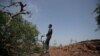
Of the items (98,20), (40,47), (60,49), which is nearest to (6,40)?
(40,47)

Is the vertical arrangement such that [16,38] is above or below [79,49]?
above

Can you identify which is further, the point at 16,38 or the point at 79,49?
the point at 79,49

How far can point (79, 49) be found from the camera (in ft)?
64.8

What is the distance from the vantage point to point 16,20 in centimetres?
1644

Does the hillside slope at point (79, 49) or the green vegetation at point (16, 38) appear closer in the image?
the green vegetation at point (16, 38)

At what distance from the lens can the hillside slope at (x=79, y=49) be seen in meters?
18.6

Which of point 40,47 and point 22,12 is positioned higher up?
point 22,12

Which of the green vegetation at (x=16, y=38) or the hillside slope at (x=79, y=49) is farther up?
the green vegetation at (x=16, y=38)

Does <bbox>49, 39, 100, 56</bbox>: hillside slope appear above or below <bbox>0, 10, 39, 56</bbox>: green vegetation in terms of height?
below


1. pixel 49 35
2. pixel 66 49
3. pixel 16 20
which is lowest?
pixel 66 49

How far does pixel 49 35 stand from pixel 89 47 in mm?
6501

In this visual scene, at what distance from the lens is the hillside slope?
61.1 feet

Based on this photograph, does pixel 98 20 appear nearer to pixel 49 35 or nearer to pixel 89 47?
pixel 89 47

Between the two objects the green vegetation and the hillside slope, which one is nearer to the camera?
the green vegetation
